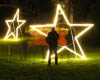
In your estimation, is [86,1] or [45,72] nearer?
[45,72]

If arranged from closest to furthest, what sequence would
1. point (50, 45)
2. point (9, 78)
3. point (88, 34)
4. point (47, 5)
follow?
point (9, 78)
point (50, 45)
point (88, 34)
point (47, 5)

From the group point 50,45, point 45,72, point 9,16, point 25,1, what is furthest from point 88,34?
point 45,72

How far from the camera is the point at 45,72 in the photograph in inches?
610

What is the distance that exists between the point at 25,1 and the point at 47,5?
16.6 ft

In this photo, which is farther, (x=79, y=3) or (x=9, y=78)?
(x=79, y=3)

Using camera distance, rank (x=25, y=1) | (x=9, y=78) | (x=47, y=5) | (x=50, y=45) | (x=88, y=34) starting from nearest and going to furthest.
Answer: (x=9, y=78) < (x=50, y=45) < (x=88, y=34) < (x=25, y=1) < (x=47, y=5)

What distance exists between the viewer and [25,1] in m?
54.6

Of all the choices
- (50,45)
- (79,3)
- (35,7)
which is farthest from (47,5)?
(50,45)

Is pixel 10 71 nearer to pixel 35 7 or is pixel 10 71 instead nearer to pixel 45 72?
pixel 45 72

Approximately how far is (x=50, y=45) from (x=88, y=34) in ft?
96.3

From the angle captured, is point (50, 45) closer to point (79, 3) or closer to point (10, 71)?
point (10, 71)

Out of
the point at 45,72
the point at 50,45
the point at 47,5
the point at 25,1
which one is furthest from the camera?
the point at 47,5

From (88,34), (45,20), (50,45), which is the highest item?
(45,20)

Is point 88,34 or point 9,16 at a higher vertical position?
point 9,16
